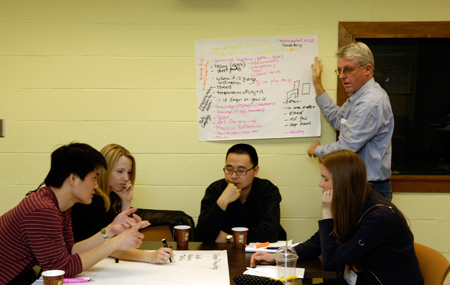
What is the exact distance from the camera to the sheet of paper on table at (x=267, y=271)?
6.66 ft

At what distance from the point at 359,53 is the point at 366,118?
0.44 m

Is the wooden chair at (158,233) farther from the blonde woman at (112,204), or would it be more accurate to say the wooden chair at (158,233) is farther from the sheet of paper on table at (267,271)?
the sheet of paper on table at (267,271)

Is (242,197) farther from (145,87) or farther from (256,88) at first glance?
(145,87)

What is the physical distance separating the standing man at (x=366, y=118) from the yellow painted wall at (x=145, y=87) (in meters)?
0.30

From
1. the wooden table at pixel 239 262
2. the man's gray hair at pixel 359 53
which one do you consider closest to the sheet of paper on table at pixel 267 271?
the wooden table at pixel 239 262

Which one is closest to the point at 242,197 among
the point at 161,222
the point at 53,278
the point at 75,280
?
the point at 161,222

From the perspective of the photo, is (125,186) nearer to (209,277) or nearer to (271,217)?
(271,217)

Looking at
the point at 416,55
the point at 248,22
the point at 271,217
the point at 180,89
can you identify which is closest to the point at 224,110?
the point at 180,89

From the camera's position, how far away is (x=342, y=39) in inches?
135

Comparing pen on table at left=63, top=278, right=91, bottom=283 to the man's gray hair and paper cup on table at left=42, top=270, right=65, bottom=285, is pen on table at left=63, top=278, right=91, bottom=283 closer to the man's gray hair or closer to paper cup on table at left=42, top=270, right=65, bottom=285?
paper cup on table at left=42, top=270, right=65, bottom=285

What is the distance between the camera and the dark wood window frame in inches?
134

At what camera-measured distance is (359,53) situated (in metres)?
3.13

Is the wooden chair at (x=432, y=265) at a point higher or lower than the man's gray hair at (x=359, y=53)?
lower

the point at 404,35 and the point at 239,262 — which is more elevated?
the point at 404,35
